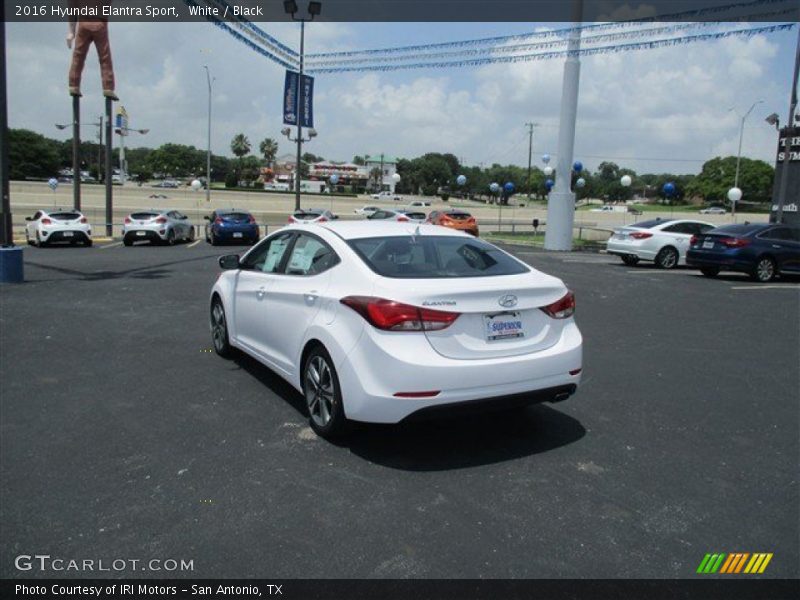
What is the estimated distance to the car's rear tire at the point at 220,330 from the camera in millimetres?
6742

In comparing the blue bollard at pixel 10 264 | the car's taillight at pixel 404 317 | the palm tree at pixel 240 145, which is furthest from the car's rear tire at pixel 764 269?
the palm tree at pixel 240 145

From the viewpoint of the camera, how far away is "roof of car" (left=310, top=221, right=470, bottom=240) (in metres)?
5.10

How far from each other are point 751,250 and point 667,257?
2.95m

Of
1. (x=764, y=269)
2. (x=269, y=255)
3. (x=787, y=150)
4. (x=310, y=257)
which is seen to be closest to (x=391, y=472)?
(x=310, y=257)

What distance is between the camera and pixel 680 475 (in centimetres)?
420

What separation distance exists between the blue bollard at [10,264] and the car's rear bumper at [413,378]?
1019 centimetres

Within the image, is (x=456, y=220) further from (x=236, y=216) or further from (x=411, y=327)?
(x=411, y=327)

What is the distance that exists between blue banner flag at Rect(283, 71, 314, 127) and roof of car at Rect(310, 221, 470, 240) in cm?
2634

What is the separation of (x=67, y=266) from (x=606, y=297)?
12.1 meters

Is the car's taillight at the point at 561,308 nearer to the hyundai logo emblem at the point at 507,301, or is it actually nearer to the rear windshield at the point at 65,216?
the hyundai logo emblem at the point at 507,301

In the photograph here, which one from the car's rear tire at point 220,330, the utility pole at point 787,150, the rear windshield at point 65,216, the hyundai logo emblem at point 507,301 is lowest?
the car's rear tire at point 220,330

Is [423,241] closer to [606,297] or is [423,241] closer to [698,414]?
[698,414]

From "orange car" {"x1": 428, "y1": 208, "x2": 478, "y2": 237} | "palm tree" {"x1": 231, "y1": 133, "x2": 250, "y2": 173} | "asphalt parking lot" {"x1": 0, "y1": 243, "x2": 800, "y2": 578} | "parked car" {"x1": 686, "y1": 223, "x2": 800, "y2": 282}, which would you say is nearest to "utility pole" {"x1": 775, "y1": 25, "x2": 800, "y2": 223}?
"parked car" {"x1": 686, "y1": 223, "x2": 800, "y2": 282}

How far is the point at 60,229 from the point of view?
21.5 meters
